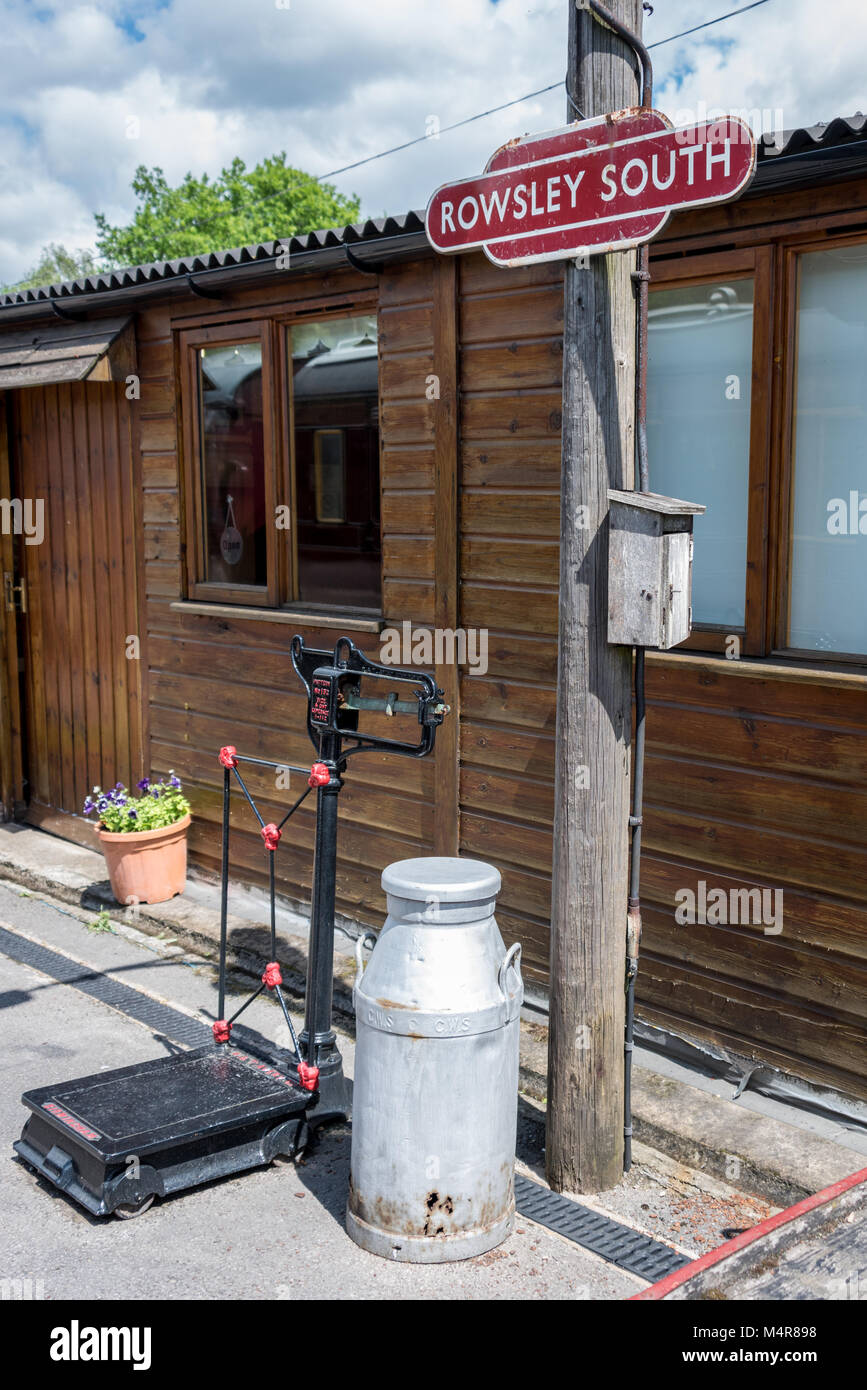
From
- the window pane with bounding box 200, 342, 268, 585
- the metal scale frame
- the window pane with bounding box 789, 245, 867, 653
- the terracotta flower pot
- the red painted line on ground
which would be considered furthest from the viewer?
the terracotta flower pot

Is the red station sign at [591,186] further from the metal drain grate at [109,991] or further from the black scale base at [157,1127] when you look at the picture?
the metal drain grate at [109,991]

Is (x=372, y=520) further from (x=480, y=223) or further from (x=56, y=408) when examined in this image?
(x=56, y=408)

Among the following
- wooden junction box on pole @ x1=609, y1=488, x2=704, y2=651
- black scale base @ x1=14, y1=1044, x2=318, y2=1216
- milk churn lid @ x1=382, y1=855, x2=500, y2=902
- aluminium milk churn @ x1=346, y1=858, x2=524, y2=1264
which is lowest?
black scale base @ x1=14, y1=1044, x2=318, y2=1216

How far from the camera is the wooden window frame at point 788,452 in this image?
4762mm

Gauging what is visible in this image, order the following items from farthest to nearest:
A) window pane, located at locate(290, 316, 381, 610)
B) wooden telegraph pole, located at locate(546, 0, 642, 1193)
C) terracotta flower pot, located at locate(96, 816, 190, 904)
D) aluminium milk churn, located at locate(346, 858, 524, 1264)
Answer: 1. terracotta flower pot, located at locate(96, 816, 190, 904)
2. window pane, located at locate(290, 316, 381, 610)
3. wooden telegraph pole, located at locate(546, 0, 642, 1193)
4. aluminium milk churn, located at locate(346, 858, 524, 1264)

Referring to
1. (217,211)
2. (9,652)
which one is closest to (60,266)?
(217,211)

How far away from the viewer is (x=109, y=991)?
21.5 ft

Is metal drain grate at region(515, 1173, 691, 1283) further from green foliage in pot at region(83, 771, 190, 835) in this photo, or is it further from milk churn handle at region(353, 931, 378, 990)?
green foliage in pot at region(83, 771, 190, 835)

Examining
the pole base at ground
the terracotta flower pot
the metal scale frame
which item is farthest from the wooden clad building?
the pole base at ground

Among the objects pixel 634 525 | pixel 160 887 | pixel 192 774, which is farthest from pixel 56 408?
pixel 634 525

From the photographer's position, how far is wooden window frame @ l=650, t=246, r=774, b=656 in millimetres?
4859

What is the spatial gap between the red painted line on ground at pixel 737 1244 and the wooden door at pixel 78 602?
632cm

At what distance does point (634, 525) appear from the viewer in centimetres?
416

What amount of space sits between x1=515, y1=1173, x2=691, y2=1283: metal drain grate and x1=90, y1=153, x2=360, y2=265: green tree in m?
51.6
